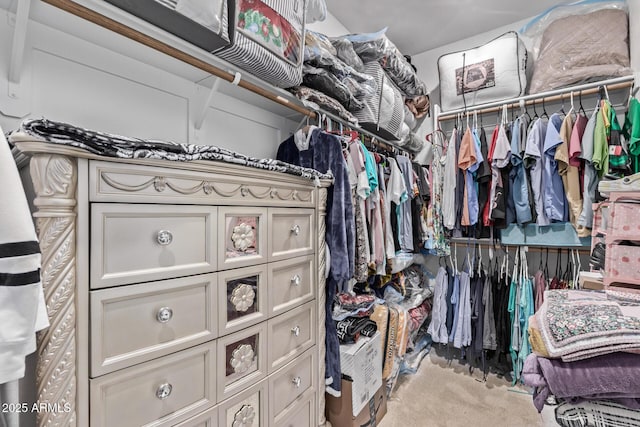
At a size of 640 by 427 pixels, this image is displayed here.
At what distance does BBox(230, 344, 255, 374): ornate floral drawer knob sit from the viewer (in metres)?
0.94

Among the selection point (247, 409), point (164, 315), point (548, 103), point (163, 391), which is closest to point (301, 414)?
point (247, 409)

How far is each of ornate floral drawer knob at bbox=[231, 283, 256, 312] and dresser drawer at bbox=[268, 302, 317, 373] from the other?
133 mm

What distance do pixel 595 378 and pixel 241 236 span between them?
3.02 ft

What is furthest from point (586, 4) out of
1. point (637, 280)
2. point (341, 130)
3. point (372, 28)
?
point (637, 280)

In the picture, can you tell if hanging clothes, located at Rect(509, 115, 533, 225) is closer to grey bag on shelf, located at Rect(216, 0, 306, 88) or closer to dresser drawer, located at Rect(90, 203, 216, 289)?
grey bag on shelf, located at Rect(216, 0, 306, 88)

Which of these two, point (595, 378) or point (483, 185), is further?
point (483, 185)

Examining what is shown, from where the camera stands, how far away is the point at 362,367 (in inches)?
62.7

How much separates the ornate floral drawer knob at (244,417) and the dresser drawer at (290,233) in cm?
52

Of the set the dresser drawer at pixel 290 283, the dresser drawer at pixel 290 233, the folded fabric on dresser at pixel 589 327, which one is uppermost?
the dresser drawer at pixel 290 233

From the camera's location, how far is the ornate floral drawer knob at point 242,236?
96 centimetres

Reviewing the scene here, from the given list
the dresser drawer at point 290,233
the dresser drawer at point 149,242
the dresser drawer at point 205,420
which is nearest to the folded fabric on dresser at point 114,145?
the dresser drawer at point 149,242

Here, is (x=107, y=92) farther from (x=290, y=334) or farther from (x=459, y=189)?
(x=459, y=189)

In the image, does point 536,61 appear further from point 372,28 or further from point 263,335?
point 263,335

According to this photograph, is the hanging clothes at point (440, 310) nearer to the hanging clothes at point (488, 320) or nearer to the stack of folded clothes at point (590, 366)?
the hanging clothes at point (488, 320)
